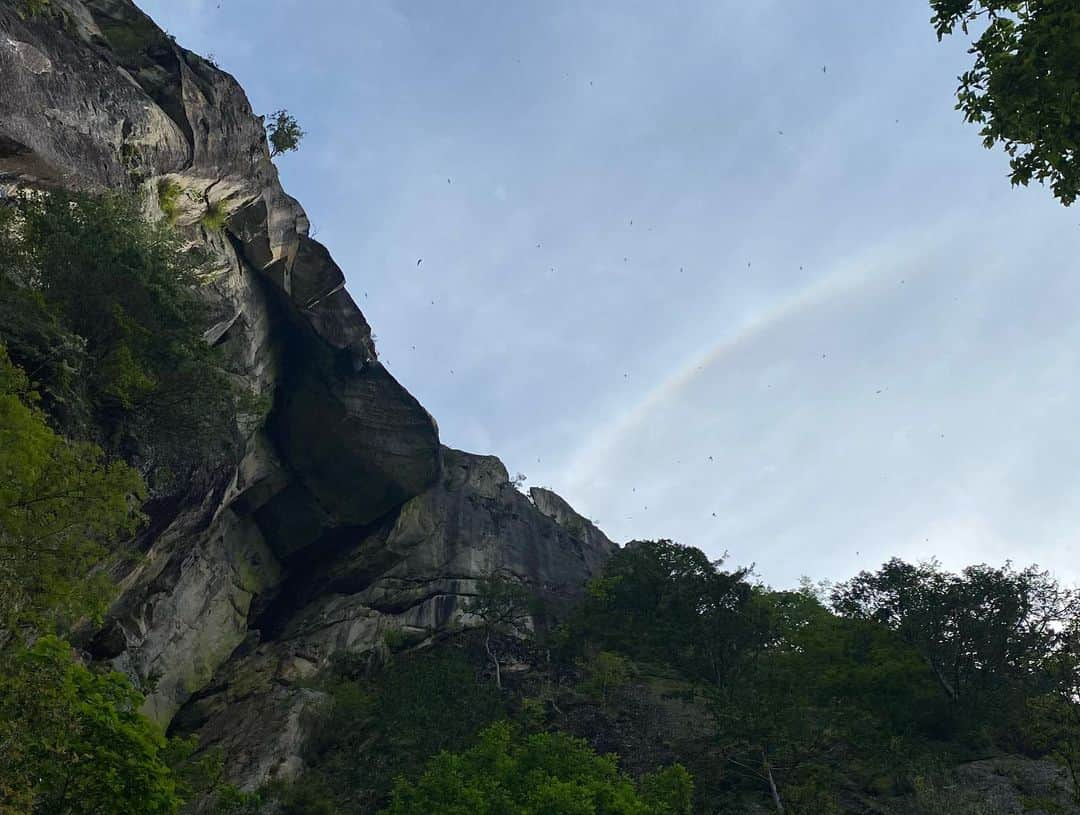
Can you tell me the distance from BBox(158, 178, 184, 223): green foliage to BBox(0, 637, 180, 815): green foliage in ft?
79.8

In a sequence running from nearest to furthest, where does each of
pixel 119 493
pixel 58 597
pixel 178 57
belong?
pixel 58 597
pixel 119 493
pixel 178 57

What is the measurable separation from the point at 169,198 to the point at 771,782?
3528 centimetres

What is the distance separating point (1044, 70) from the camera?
43.1 feet

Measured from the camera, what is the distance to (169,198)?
34.6 m

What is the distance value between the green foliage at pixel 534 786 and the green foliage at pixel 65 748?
39.5 ft

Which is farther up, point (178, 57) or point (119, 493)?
point (178, 57)

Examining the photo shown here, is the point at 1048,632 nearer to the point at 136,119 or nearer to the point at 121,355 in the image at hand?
the point at 121,355

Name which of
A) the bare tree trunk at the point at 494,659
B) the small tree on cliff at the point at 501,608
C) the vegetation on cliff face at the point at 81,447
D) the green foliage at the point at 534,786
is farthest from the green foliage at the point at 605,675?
the vegetation on cliff face at the point at 81,447

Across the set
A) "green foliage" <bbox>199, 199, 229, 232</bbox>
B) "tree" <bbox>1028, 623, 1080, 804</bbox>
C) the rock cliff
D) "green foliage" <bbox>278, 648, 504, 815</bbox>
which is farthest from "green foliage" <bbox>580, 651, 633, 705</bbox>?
"green foliage" <bbox>199, 199, 229, 232</bbox>

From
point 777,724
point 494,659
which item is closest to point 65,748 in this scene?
point 777,724

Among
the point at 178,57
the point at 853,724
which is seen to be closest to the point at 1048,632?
the point at 853,724

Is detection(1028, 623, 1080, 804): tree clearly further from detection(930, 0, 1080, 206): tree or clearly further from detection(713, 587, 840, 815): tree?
detection(930, 0, 1080, 206): tree

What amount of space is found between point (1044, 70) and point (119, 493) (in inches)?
794

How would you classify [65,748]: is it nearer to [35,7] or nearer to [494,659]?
[35,7]
